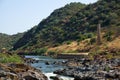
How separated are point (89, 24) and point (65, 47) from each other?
105 feet

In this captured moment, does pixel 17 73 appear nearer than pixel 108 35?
Yes

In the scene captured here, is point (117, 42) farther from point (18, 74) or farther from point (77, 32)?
point (18, 74)

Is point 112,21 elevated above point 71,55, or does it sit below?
above

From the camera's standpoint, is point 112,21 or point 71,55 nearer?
point 71,55

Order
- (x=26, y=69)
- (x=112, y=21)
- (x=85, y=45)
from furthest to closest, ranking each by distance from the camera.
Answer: (x=112, y=21)
(x=85, y=45)
(x=26, y=69)

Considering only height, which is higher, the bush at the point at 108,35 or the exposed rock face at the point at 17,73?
the bush at the point at 108,35

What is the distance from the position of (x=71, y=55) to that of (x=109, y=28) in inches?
1607

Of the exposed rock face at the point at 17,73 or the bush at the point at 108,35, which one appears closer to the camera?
the exposed rock face at the point at 17,73

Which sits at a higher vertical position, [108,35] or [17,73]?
[108,35]

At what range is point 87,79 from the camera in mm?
62812

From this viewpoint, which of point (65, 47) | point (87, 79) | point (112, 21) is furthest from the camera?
point (112, 21)

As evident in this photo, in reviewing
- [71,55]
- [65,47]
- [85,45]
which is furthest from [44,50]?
[71,55]

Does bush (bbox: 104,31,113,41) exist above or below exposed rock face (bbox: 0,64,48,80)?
above

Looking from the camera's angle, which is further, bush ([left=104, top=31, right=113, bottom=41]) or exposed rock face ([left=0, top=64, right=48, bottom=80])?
bush ([left=104, top=31, right=113, bottom=41])
